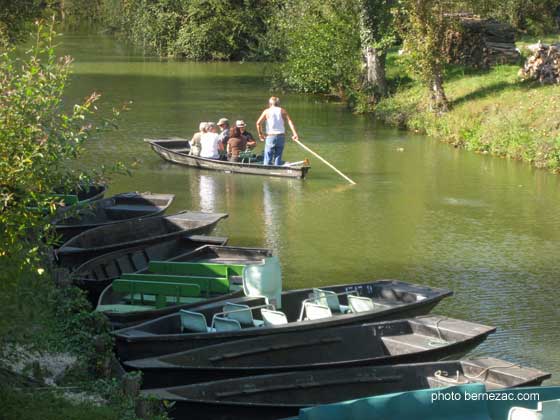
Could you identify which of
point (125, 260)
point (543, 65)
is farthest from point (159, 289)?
point (543, 65)

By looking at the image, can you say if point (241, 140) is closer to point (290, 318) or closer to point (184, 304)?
point (290, 318)

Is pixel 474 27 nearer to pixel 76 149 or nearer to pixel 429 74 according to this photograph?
pixel 429 74

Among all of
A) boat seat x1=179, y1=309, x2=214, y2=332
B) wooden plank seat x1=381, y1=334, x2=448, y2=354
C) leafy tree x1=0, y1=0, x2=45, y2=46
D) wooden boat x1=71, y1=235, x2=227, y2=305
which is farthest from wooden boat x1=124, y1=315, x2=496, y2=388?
leafy tree x1=0, y1=0, x2=45, y2=46

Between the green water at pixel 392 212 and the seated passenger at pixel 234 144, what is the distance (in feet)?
1.84

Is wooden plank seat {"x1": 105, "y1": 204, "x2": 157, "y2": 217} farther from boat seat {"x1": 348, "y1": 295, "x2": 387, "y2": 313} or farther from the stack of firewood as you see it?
the stack of firewood

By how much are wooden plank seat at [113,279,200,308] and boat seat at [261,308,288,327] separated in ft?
3.76

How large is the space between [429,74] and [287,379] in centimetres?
2029

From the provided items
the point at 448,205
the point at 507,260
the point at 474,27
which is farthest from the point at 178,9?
the point at 507,260

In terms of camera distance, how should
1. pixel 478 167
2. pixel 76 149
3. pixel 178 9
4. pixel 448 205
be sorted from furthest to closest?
pixel 178 9, pixel 478 167, pixel 448 205, pixel 76 149

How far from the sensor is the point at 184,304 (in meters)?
11.8

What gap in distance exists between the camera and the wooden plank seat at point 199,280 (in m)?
12.6

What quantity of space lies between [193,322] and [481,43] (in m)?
22.8

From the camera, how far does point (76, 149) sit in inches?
342

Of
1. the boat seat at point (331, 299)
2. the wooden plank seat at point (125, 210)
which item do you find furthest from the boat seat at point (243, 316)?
the wooden plank seat at point (125, 210)
